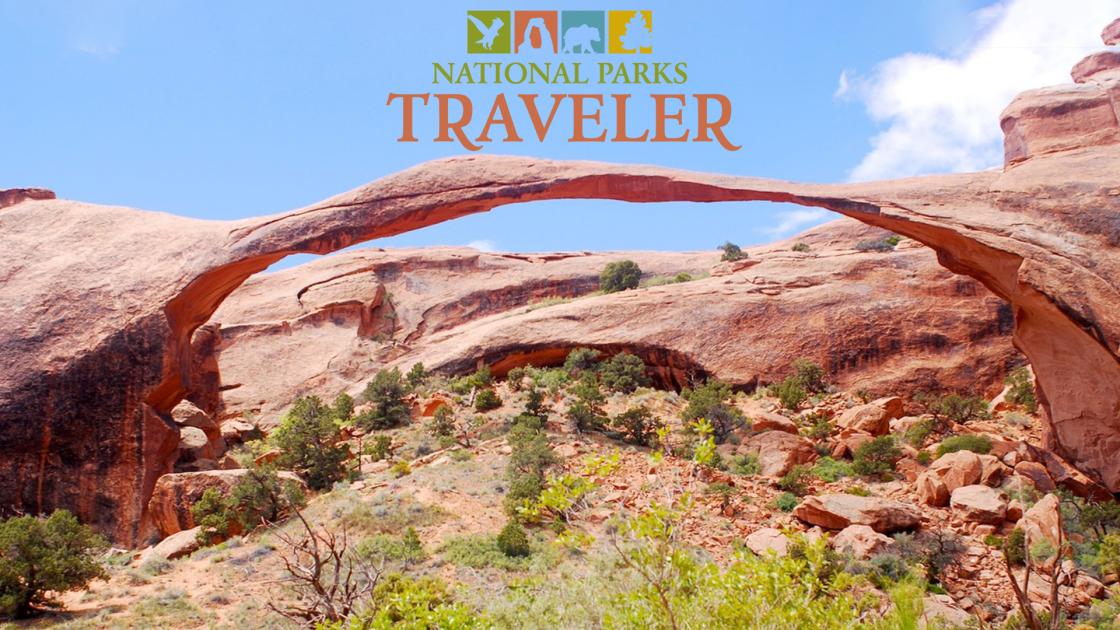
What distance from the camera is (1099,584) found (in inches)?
380

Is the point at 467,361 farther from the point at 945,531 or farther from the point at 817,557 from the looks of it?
the point at 817,557

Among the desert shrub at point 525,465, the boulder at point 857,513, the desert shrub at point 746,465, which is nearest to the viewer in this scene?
the boulder at point 857,513

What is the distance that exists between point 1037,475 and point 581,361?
12.8 meters

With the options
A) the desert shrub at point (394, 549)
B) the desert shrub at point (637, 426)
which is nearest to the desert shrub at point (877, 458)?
the desert shrub at point (637, 426)

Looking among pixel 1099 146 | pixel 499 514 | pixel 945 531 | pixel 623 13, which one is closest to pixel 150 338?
pixel 499 514

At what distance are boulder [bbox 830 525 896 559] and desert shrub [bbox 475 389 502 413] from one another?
10.4 m

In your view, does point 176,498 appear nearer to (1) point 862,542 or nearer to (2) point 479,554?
(2) point 479,554

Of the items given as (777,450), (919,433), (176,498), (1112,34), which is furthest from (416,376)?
(1112,34)

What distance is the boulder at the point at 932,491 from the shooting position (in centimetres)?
1238

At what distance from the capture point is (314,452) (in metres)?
15.6

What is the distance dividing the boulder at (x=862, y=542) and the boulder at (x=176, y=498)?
9.51 m

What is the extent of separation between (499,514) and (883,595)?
600cm

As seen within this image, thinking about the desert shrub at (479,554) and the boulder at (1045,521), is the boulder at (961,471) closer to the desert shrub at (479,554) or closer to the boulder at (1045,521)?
the boulder at (1045,521)

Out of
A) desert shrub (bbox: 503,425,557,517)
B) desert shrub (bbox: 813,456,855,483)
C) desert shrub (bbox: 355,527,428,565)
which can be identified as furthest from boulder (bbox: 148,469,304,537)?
desert shrub (bbox: 813,456,855,483)
